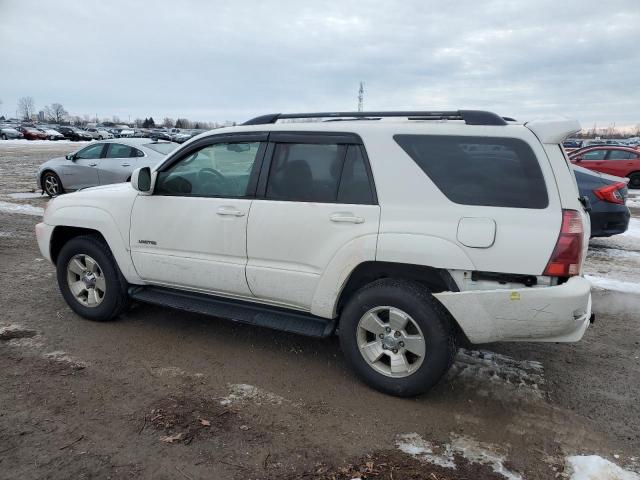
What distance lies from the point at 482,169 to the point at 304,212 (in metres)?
1.24

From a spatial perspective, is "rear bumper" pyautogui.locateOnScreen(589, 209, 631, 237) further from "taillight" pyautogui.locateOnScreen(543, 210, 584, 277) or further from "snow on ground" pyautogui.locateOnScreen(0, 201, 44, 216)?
"snow on ground" pyautogui.locateOnScreen(0, 201, 44, 216)

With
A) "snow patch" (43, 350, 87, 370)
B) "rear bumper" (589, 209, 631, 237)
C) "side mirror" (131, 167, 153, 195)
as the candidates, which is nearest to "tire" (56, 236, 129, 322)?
"snow patch" (43, 350, 87, 370)

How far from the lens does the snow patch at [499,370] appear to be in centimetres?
375

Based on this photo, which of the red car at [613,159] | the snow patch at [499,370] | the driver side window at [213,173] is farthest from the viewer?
the red car at [613,159]

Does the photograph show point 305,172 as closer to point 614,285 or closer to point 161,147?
point 614,285

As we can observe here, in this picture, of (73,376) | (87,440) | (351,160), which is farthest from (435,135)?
(73,376)

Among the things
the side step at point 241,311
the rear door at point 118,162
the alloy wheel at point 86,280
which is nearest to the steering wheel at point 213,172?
the side step at point 241,311

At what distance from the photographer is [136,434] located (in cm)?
306

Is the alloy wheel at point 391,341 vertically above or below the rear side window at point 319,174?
below

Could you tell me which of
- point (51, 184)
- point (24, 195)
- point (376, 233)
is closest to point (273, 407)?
point (376, 233)

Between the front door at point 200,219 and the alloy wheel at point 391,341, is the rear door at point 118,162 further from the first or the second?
the alloy wheel at point 391,341

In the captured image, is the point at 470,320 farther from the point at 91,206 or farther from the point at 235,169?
the point at 91,206

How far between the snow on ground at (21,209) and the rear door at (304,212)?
8.43 meters

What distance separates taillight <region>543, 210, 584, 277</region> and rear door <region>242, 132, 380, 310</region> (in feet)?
3.65
